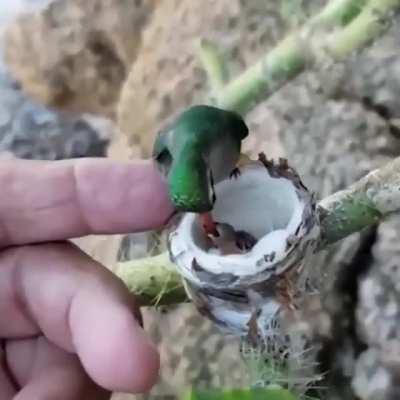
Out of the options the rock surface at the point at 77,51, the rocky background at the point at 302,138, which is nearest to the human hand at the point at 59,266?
the rocky background at the point at 302,138

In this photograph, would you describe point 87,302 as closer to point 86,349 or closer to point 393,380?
point 86,349

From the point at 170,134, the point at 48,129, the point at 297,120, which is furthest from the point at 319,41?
the point at 48,129

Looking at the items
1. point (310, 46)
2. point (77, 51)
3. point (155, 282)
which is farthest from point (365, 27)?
point (77, 51)

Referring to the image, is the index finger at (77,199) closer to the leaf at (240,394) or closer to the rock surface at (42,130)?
the leaf at (240,394)

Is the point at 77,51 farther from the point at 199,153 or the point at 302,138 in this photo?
the point at 199,153

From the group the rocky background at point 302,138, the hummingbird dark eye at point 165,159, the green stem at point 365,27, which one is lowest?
the rocky background at point 302,138

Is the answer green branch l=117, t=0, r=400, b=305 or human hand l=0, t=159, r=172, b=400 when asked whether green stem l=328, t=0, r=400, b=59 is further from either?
human hand l=0, t=159, r=172, b=400

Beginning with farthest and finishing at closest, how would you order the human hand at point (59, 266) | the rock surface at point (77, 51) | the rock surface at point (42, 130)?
the rock surface at point (42, 130) → the rock surface at point (77, 51) → the human hand at point (59, 266)

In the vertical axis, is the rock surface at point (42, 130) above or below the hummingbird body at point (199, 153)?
below
